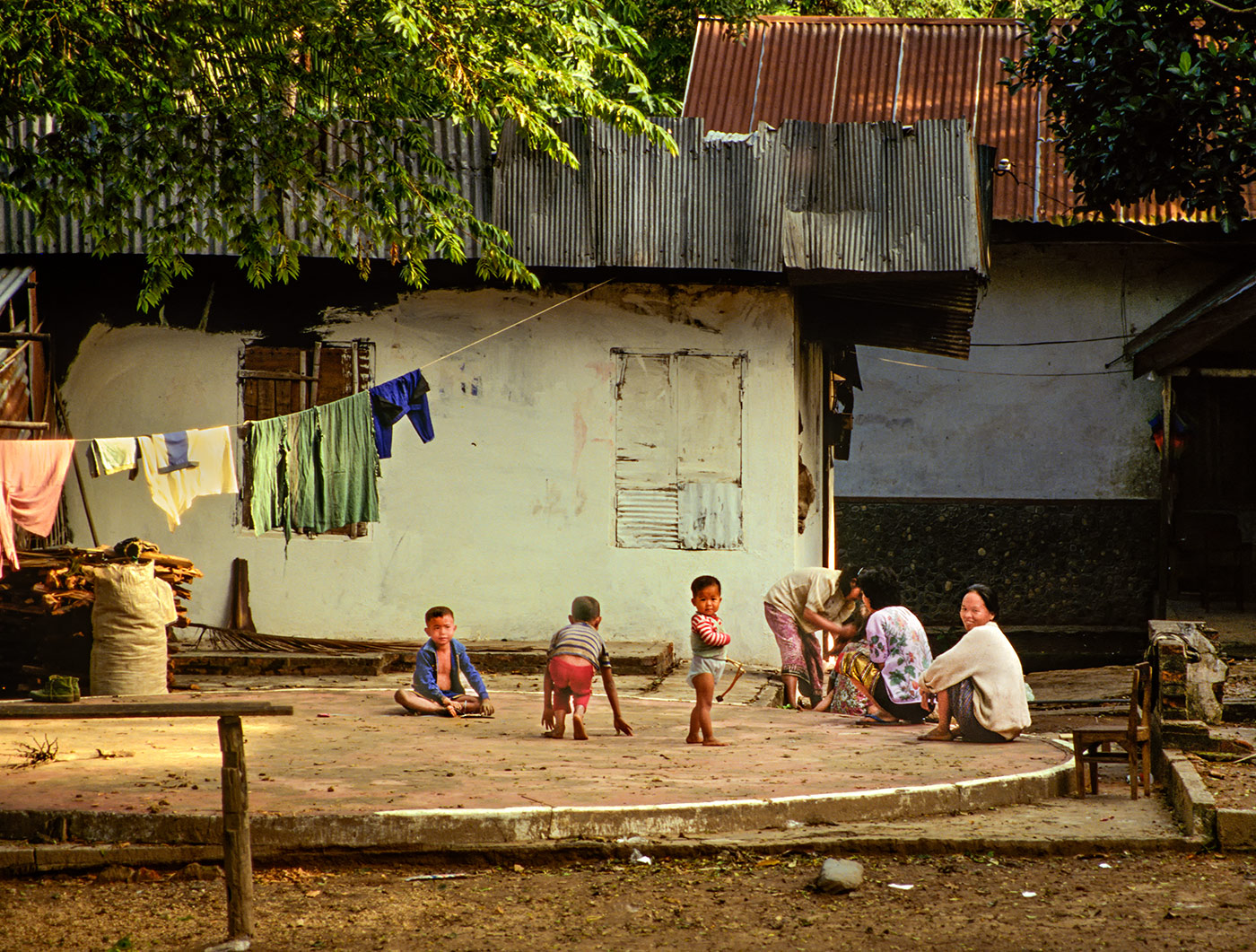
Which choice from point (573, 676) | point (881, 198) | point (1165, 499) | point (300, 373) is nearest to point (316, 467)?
point (300, 373)

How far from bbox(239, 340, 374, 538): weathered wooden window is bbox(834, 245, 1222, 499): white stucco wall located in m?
7.80

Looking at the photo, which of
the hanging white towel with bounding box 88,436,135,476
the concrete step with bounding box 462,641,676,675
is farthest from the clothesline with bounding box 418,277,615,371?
the hanging white towel with bounding box 88,436,135,476

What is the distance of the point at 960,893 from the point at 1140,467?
1338 cm

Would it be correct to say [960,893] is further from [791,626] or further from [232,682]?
[232,682]

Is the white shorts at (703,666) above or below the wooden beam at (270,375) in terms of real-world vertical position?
below

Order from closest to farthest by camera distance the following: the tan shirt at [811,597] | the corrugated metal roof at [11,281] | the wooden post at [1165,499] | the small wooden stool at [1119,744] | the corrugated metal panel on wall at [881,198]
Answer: the small wooden stool at [1119,744] < the tan shirt at [811,597] < the corrugated metal roof at [11,281] < the corrugated metal panel on wall at [881,198] < the wooden post at [1165,499]

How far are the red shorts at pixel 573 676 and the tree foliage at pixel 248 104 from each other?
138 inches

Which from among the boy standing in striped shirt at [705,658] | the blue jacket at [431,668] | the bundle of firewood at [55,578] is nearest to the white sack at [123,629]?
the bundle of firewood at [55,578]

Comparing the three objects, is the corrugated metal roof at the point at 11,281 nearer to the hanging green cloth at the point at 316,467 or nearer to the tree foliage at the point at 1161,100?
the hanging green cloth at the point at 316,467

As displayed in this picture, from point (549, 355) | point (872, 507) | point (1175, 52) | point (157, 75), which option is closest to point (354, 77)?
point (157, 75)

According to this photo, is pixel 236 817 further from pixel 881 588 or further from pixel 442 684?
pixel 881 588

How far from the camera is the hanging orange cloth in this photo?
1015 centimetres

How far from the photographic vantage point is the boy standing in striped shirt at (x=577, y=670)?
8.31 meters

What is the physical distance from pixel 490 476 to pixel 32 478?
4019 millimetres
